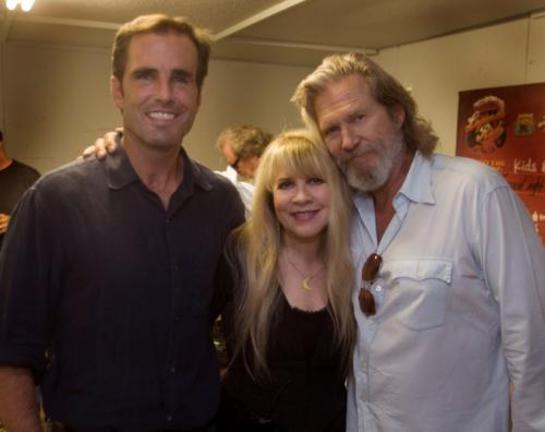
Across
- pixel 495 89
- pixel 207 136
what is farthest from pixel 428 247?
pixel 207 136

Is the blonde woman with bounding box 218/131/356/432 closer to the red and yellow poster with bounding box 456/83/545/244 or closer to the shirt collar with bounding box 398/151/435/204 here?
the shirt collar with bounding box 398/151/435/204

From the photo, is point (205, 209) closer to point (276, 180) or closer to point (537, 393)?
point (276, 180)

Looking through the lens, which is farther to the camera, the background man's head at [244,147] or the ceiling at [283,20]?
the background man's head at [244,147]

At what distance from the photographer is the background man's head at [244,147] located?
4257 mm

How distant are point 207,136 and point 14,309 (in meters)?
4.19

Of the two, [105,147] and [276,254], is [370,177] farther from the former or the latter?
[105,147]

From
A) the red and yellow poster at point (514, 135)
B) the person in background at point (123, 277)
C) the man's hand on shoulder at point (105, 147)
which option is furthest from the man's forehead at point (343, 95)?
the red and yellow poster at point (514, 135)

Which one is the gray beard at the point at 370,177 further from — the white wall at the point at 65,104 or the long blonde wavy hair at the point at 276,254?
the white wall at the point at 65,104

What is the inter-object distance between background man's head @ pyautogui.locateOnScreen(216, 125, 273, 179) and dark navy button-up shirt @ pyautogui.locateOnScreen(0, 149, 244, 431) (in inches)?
103

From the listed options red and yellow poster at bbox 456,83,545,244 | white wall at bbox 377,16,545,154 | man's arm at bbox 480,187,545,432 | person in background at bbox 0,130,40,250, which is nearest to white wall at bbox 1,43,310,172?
person in background at bbox 0,130,40,250

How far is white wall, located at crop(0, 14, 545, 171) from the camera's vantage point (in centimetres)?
383

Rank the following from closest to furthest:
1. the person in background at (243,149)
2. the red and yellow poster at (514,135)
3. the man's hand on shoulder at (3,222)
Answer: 1. the man's hand on shoulder at (3,222)
2. the red and yellow poster at (514,135)
3. the person in background at (243,149)

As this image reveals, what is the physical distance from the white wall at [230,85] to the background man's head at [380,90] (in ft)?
6.95

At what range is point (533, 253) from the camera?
5.07ft
